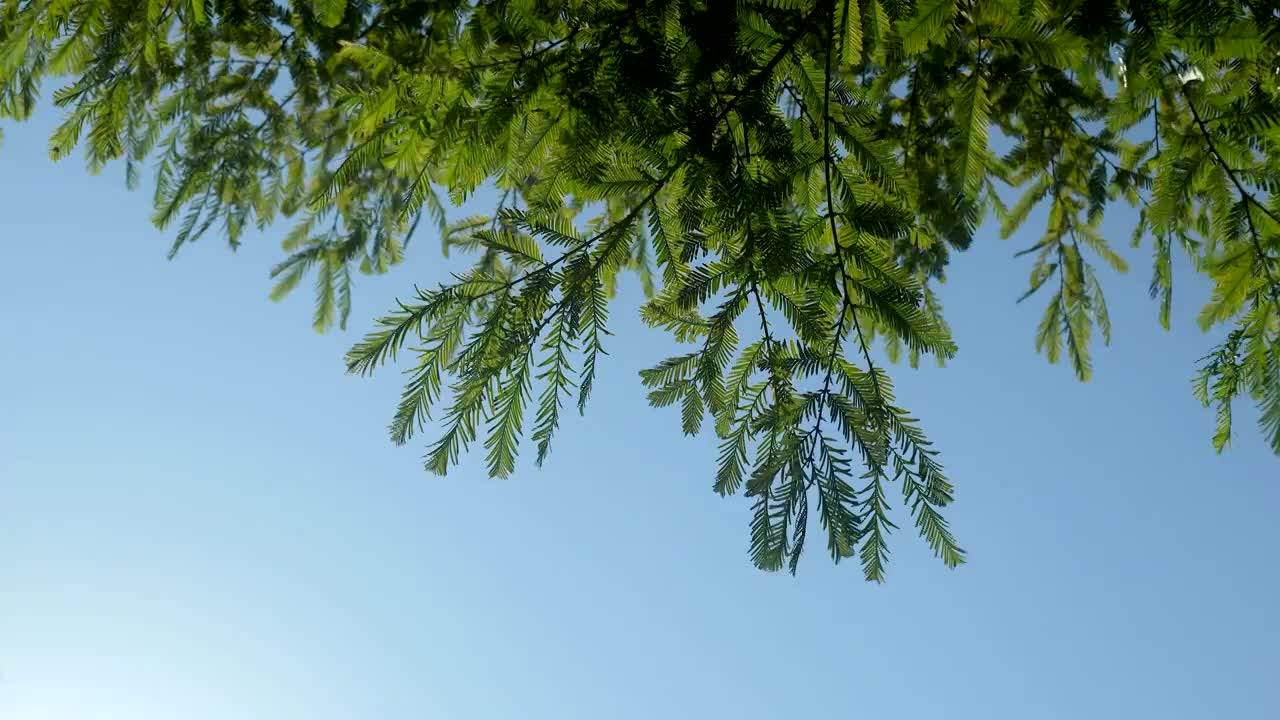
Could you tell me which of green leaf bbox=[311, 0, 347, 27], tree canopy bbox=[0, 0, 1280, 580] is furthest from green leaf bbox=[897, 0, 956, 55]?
green leaf bbox=[311, 0, 347, 27]

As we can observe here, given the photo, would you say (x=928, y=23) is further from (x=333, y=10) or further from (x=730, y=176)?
(x=333, y=10)

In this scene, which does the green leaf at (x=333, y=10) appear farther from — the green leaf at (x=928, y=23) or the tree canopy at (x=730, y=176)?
the green leaf at (x=928, y=23)

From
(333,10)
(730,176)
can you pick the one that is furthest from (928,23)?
(333,10)

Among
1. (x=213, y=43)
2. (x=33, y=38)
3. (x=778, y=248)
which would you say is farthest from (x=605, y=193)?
(x=213, y=43)

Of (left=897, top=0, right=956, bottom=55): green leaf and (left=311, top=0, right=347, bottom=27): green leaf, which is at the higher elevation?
(left=897, top=0, right=956, bottom=55): green leaf

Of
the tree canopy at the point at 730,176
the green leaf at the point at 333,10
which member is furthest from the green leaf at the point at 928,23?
the green leaf at the point at 333,10

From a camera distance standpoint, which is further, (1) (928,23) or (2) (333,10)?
(2) (333,10)

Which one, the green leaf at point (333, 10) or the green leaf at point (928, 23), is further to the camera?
the green leaf at point (333, 10)

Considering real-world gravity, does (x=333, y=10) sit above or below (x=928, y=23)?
below

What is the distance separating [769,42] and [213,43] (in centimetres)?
224

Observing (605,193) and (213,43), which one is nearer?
(605,193)

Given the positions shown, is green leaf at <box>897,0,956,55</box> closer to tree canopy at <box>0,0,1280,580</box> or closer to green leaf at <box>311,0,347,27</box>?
tree canopy at <box>0,0,1280,580</box>

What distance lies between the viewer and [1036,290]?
361 cm

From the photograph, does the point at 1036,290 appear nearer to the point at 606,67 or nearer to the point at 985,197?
the point at 985,197
